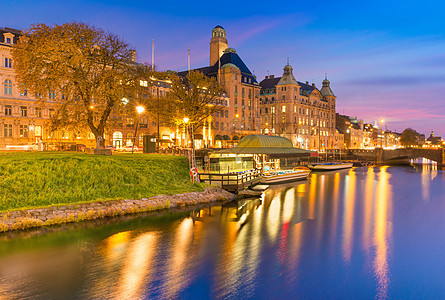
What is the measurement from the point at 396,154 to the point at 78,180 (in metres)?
105

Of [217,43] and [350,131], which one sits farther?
[350,131]

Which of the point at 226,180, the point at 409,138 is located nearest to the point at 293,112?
the point at 226,180

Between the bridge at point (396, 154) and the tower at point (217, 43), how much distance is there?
59.1m

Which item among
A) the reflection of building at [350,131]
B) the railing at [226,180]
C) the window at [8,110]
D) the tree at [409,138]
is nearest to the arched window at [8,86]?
the window at [8,110]

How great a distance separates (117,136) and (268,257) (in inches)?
2189

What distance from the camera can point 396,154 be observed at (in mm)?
103562

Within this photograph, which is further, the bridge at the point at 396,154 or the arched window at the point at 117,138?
the bridge at the point at 396,154

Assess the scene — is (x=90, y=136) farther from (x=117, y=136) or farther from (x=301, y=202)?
(x=301, y=202)

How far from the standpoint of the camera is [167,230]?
2186 centimetres

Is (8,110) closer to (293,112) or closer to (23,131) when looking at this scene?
(23,131)

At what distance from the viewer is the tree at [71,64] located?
30531 millimetres

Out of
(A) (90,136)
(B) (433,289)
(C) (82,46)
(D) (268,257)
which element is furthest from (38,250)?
(A) (90,136)

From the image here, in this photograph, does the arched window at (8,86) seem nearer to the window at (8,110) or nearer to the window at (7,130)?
the window at (8,110)

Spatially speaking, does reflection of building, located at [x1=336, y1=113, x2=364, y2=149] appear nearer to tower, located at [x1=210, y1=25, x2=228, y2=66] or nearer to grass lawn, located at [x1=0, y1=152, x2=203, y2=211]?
tower, located at [x1=210, y1=25, x2=228, y2=66]
